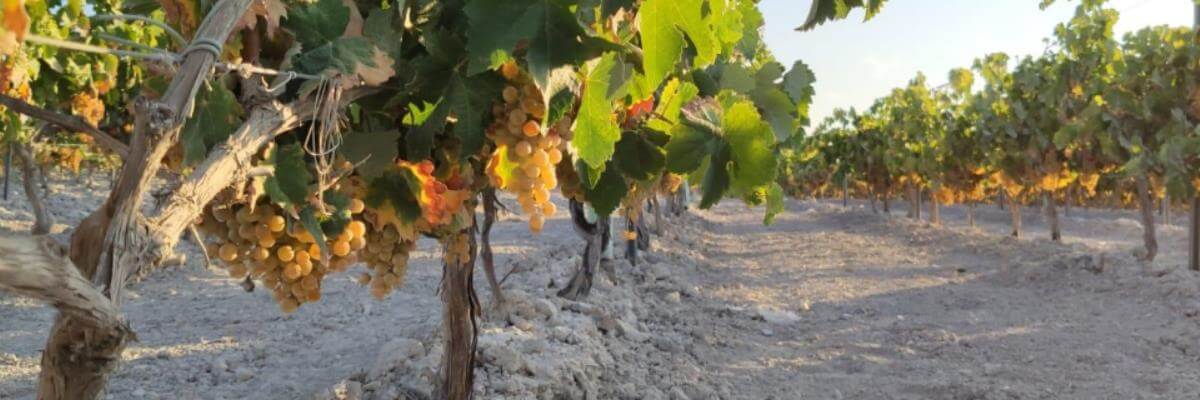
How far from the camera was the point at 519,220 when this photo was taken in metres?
6.02

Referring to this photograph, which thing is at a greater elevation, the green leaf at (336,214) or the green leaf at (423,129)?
the green leaf at (423,129)

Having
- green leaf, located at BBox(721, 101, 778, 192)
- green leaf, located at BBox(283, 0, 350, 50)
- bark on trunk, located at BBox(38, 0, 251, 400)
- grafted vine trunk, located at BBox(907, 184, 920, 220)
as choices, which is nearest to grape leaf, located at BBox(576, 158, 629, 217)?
green leaf, located at BBox(721, 101, 778, 192)

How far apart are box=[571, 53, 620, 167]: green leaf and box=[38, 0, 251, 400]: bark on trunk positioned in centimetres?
75

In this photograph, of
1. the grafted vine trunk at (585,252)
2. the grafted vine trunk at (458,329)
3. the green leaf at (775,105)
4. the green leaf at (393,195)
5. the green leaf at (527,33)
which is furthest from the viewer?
the grafted vine trunk at (585,252)

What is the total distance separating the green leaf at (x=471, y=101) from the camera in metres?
1.95

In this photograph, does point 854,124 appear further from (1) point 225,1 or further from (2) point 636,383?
(1) point 225,1

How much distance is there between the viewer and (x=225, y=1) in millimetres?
1436

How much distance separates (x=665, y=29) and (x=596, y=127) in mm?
330

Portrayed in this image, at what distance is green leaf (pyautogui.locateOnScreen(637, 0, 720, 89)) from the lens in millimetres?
1534

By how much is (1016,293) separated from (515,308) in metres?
6.83

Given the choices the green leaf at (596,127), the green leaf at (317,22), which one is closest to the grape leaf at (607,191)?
the green leaf at (596,127)

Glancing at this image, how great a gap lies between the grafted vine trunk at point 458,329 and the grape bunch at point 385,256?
755mm

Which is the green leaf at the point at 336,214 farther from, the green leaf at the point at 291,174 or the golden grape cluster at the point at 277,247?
the green leaf at the point at 291,174

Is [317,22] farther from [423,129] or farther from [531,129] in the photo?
[531,129]
